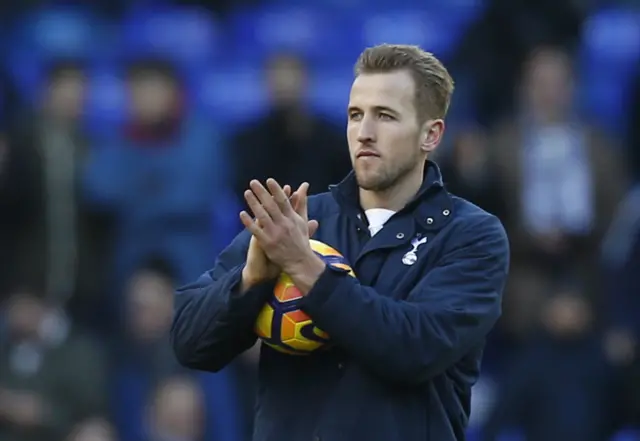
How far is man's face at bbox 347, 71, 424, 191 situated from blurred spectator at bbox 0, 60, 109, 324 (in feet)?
15.2

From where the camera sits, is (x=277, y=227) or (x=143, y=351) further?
(x=143, y=351)

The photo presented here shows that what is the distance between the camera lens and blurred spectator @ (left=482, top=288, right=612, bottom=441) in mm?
8492

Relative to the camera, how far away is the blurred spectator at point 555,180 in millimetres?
8969

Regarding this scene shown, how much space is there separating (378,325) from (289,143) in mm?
4723

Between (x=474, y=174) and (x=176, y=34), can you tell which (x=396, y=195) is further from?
(x=176, y=34)

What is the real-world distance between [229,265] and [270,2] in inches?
253

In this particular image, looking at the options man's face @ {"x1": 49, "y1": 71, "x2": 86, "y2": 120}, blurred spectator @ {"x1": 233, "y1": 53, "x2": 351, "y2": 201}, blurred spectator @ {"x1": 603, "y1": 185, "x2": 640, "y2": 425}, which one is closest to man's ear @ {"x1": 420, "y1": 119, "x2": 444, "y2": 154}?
blurred spectator @ {"x1": 233, "y1": 53, "x2": 351, "y2": 201}

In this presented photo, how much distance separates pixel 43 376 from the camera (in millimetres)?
8430

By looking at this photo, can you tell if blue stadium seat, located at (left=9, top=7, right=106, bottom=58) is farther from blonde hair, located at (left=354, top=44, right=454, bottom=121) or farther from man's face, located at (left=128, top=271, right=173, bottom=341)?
blonde hair, located at (left=354, top=44, right=454, bottom=121)

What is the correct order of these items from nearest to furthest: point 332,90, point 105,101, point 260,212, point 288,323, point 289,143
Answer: point 260,212
point 288,323
point 289,143
point 105,101
point 332,90

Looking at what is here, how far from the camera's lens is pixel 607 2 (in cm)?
1077

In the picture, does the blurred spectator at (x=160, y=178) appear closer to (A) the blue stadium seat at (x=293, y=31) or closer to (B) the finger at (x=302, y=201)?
(A) the blue stadium seat at (x=293, y=31)

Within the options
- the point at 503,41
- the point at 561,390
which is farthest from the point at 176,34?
the point at 561,390

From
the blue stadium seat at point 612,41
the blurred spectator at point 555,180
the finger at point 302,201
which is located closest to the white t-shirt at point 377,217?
the finger at point 302,201
